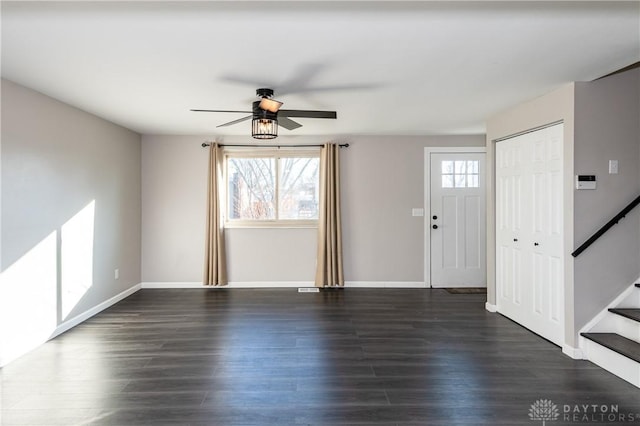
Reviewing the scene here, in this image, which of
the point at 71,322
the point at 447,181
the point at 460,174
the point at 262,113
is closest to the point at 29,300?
the point at 71,322

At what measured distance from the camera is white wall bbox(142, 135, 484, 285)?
19.2 ft

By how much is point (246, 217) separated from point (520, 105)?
402cm

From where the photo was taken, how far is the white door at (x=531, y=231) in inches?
139

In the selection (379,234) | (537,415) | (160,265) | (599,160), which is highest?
(599,160)

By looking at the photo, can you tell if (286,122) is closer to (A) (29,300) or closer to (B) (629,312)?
(A) (29,300)

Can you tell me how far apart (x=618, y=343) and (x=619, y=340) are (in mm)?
85

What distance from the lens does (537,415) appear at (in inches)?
93.0

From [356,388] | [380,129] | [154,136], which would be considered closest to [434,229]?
[380,129]

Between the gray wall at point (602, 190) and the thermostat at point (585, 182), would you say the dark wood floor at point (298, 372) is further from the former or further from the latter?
the thermostat at point (585, 182)

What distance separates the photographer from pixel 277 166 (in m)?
5.96

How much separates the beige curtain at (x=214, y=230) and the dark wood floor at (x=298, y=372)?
124 centimetres

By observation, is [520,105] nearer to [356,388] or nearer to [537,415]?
[537,415]

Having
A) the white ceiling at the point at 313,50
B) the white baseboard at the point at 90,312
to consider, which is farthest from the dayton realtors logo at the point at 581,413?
the white baseboard at the point at 90,312

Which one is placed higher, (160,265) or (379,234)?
(379,234)
